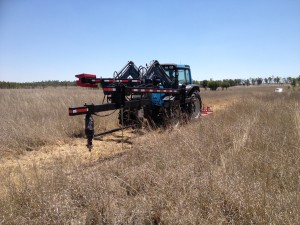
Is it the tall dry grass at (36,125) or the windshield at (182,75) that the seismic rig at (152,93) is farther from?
the tall dry grass at (36,125)

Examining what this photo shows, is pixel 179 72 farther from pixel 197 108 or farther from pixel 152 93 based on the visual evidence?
pixel 152 93

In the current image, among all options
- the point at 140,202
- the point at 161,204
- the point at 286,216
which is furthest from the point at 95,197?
the point at 286,216

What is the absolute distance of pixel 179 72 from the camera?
11.1 m

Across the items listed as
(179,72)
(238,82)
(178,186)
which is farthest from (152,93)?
(238,82)

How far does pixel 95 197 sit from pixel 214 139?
287 cm

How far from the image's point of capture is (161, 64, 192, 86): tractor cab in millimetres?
10633

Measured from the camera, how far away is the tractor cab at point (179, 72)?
10.6m

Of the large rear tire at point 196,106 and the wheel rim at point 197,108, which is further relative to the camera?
the wheel rim at point 197,108

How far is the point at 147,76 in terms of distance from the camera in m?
8.92

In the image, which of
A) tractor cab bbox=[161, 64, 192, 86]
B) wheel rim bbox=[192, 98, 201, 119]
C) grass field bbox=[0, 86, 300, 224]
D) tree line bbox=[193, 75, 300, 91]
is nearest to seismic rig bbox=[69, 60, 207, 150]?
tractor cab bbox=[161, 64, 192, 86]

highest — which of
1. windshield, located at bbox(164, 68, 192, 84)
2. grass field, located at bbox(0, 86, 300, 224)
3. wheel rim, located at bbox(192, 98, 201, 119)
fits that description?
windshield, located at bbox(164, 68, 192, 84)

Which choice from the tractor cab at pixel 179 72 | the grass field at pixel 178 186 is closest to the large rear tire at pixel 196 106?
the tractor cab at pixel 179 72

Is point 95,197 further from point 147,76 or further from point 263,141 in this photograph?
point 147,76

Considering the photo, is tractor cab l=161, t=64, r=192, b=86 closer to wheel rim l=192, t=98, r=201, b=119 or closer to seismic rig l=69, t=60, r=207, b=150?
seismic rig l=69, t=60, r=207, b=150
